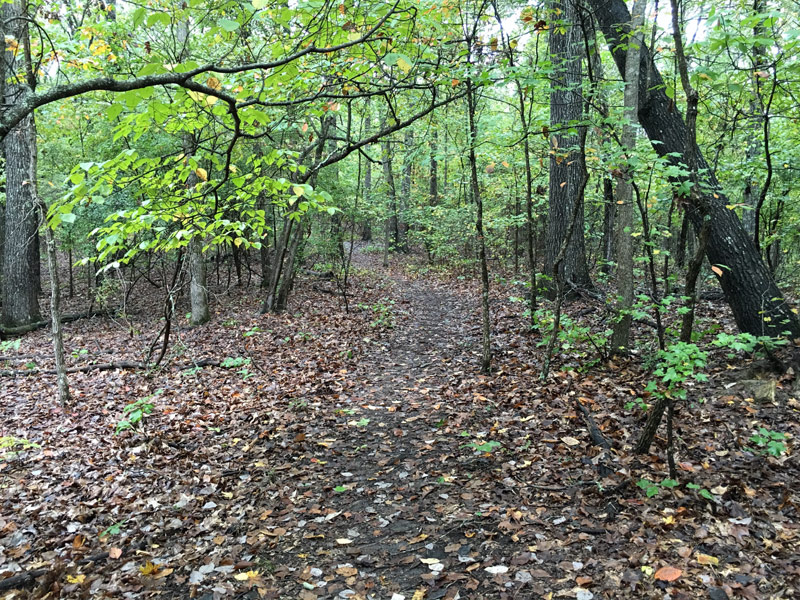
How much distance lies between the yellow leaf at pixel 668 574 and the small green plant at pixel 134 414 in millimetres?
5955

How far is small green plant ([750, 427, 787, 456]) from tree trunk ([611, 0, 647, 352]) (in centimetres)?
182

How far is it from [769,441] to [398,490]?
3526 millimetres

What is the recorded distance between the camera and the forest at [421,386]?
3.49 m

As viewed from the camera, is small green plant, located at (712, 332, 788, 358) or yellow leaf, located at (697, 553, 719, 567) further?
small green plant, located at (712, 332, 788, 358)

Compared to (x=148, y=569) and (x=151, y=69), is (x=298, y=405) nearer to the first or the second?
(x=148, y=569)

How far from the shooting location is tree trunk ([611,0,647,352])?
5.48 metres

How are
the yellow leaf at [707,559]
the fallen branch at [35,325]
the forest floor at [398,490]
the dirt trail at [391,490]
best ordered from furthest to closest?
the fallen branch at [35,325] < the dirt trail at [391,490] < the forest floor at [398,490] < the yellow leaf at [707,559]

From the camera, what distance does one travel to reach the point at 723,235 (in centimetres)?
589

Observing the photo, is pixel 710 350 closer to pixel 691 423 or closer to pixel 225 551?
pixel 691 423

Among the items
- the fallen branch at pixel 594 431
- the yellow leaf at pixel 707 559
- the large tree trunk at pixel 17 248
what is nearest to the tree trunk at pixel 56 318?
the large tree trunk at pixel 17 248

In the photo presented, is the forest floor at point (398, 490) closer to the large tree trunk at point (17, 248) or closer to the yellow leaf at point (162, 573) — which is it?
the yellow leaf at point (162, 573)

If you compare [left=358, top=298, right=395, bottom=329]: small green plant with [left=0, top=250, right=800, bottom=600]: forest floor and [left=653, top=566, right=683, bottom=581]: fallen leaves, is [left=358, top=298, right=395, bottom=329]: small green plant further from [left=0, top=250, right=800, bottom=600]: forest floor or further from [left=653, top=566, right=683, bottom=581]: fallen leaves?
[left=653, top=566, right=683, bottom=581]: fallen leaves

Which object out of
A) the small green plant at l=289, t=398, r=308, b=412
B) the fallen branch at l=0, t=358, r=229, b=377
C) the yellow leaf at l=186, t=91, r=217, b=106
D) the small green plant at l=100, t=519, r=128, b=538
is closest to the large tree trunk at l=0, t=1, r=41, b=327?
the fallen branch at l=0, t=358, r=229, b=377

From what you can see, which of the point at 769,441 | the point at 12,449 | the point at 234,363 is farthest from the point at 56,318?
the point at 769,441
